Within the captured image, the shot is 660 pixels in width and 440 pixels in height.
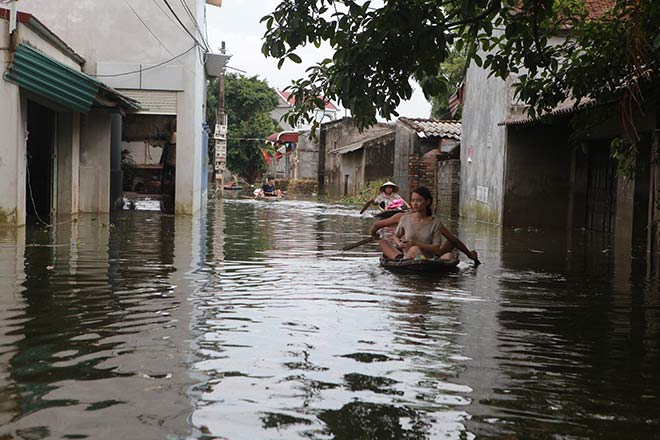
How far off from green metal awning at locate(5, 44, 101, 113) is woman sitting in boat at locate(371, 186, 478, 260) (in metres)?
7.74

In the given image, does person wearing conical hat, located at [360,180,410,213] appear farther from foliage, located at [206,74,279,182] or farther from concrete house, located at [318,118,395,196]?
foliage, located at [206,74,279,182]

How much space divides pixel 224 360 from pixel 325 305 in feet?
8.99

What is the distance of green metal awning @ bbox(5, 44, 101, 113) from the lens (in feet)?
50.9

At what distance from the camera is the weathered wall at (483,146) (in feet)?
80.0

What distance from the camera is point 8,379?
521 centimetres

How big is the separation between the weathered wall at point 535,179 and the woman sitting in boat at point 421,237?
1179 centimetres

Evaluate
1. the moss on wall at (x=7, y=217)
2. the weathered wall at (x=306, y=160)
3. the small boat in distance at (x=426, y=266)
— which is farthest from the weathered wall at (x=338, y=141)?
the small boat in distance at (x=426, y=266)

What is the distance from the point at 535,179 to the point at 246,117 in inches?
1584

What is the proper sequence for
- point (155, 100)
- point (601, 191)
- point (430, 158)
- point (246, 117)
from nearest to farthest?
point (601, 191), point (155, 100), point (430, 158), point (246, 117)

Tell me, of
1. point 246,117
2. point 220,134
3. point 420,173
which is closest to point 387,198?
point 420,173

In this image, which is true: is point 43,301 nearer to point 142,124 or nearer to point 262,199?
point 142,124

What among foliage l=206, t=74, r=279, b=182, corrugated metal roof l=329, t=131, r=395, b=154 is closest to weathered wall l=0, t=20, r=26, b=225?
corrugated metal roof l=329, t=131, r=395, b=154

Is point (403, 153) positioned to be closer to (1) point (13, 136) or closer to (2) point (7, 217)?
(1) point (13, 136)

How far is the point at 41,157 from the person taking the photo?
2080 cm
